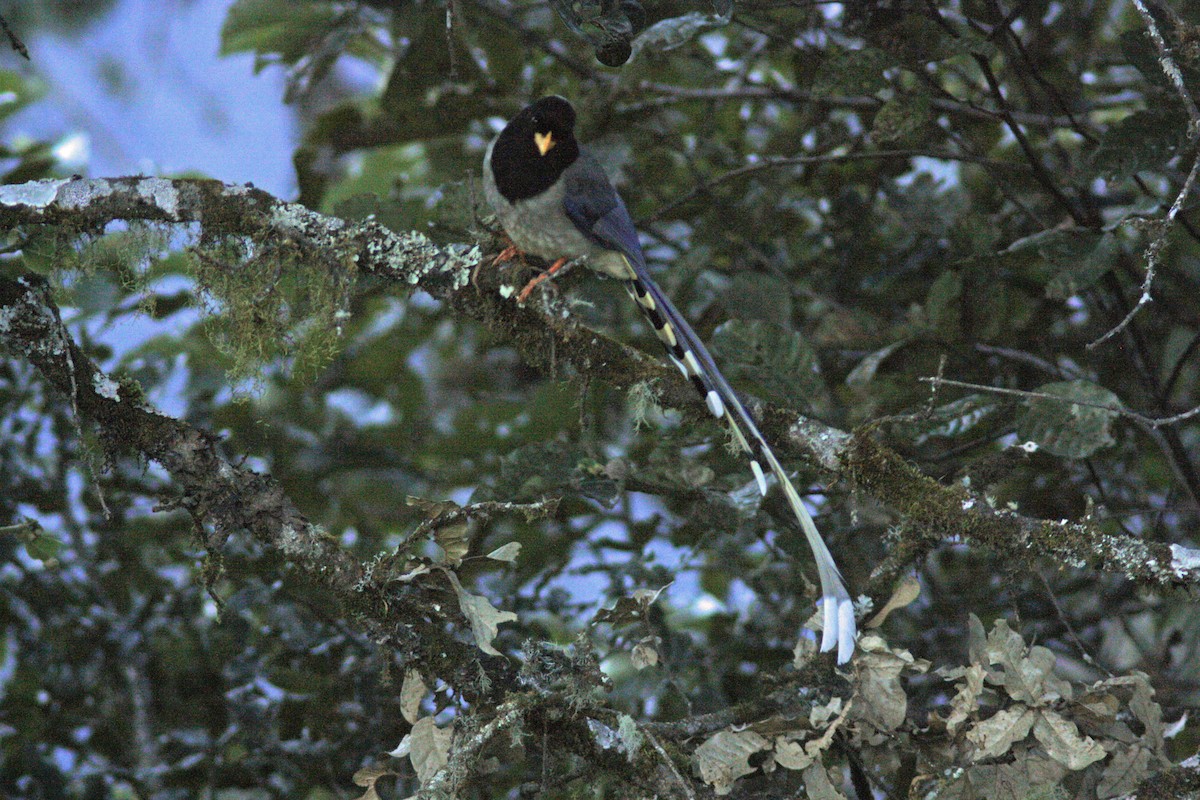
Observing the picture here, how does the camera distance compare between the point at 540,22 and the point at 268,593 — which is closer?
the point at 268,593

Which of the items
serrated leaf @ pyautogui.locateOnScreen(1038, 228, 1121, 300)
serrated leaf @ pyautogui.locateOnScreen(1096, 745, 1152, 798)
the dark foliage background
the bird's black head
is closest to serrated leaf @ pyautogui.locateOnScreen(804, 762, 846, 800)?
the dark foliage background

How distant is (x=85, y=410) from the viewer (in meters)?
2.03

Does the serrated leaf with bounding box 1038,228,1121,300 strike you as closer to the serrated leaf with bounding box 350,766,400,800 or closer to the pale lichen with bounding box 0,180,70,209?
the serrated leaf with bounding box 350,766,400,800

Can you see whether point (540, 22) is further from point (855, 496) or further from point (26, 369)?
point (855, 496)

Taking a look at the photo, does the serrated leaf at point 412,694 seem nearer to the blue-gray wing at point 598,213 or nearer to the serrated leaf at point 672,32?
the blue-gray wing at point 598,213

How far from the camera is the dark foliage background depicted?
201cm

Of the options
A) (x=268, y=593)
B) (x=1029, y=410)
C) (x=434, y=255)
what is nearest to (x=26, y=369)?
(x=268, y=593)

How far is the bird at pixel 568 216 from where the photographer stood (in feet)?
7.02

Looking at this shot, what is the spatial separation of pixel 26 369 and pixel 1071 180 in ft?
8.65

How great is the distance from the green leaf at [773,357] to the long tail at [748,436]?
1.02 feet

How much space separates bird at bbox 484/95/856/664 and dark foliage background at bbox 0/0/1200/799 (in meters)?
0.08

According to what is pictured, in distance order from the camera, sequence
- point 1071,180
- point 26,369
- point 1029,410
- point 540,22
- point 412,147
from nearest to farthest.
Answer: point 1029,410
point 1071,180
point 26,369
point 540,22
point 412,147

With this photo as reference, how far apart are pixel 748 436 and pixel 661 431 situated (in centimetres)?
50

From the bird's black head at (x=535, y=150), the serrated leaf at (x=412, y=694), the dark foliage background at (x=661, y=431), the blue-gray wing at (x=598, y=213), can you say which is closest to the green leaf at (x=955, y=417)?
the dark foliage background at (x=661, y=431)
